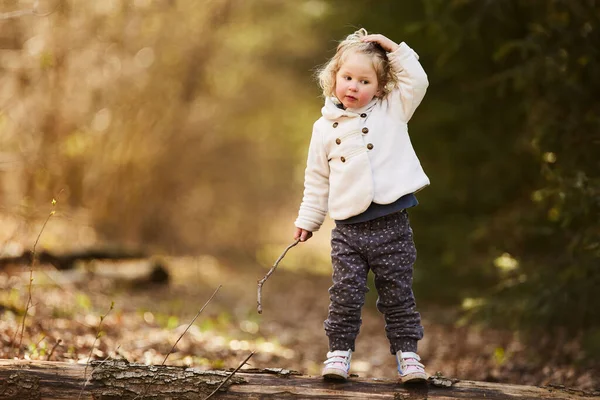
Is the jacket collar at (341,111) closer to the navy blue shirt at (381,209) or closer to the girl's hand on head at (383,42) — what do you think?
the girl's hand on head at (383,42)

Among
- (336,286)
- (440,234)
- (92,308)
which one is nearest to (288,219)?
(440,234)

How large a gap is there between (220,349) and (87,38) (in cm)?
715

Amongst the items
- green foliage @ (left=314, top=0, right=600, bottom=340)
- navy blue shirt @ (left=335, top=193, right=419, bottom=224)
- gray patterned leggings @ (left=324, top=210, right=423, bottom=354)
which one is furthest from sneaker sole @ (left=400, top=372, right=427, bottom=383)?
green foliage @ (left=314, top=0, right=600, bottom=340)

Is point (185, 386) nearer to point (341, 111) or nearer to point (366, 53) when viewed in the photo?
point (341, 111)

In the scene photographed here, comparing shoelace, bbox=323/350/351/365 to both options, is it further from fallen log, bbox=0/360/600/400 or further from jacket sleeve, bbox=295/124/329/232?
jacket sleeve, bbox=295/124/329/232

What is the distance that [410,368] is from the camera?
3.88m

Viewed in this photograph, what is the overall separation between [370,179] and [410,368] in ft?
3.59

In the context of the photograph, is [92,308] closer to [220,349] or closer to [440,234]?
[220,349]

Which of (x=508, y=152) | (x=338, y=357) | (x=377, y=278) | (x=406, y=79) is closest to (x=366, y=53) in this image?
(x=406, y=79)

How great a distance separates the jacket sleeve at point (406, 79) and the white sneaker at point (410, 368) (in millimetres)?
1393

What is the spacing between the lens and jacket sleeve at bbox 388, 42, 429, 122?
13.0ft

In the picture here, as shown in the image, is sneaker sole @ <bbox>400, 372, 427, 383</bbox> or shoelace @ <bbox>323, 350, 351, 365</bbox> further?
shoelace @ <bbox>323, 350, 351, 365</bbox>

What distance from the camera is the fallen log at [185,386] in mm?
3613

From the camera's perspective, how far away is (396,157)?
4016 millimetres
